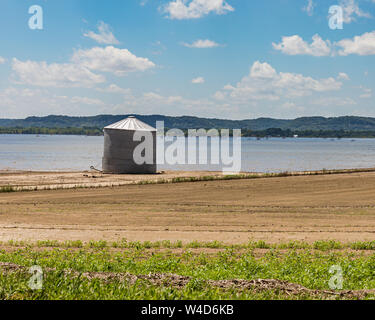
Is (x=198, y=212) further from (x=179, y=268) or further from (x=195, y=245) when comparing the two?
(x=179, y=268)

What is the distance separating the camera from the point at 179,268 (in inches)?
439

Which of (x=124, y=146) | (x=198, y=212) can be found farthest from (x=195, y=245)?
(x=124, y=146)

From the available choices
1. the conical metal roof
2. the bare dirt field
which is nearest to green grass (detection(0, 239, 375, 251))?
the bare dirt field

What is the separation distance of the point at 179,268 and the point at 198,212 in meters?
13.5

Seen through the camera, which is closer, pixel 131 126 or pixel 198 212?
pixel 198 212

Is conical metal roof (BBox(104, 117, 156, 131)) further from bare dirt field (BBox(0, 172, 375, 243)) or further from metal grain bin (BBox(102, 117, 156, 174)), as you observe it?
bare dirt field (BBox(0, 172, 375, 243))

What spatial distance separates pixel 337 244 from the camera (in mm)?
15156

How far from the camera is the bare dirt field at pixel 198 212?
17.8 metres

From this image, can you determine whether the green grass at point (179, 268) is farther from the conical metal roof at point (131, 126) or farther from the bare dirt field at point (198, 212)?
the conical metal roof at point (131, 126)

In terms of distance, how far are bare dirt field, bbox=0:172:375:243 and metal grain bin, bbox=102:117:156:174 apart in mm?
10060

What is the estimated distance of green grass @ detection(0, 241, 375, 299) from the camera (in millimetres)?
7484

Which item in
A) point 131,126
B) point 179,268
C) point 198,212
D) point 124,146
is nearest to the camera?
point 179,268

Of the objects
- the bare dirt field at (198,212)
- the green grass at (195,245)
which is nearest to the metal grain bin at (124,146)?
the bare dirt field at (198,212)
